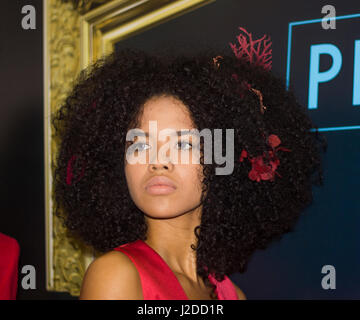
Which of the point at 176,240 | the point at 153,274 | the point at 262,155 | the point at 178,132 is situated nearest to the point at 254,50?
the point at 262,155

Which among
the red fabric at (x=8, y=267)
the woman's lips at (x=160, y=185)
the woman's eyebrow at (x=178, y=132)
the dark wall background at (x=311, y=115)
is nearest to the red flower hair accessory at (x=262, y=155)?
the dark wall background at (x=311, y=115)

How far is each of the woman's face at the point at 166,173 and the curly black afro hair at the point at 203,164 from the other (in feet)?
0.18

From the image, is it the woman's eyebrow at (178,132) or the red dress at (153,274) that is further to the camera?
the woman's eyebrow at (178,132)

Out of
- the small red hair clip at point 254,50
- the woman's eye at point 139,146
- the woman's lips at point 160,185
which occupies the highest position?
the small red hair clip at point 254,50

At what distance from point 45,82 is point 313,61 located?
47.9 inches

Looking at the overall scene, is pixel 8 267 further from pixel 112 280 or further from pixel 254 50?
pixel 254 50

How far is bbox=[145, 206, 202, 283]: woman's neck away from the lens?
161cm

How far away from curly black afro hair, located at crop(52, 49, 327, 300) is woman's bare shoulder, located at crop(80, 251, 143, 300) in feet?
1.08

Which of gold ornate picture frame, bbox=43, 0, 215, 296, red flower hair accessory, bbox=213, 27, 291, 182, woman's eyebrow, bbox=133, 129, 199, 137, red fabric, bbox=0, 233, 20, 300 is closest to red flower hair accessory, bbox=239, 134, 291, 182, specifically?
red flower hair accessory, bbox=213, 27, 291, 182

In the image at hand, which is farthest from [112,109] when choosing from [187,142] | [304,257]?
[304,257]

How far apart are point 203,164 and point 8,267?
895 mm

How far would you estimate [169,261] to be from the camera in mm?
1597

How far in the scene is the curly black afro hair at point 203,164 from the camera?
65.7 inches

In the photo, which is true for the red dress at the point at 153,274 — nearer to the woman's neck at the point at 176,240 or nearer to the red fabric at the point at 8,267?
the woman's neck at the point at 176,240
